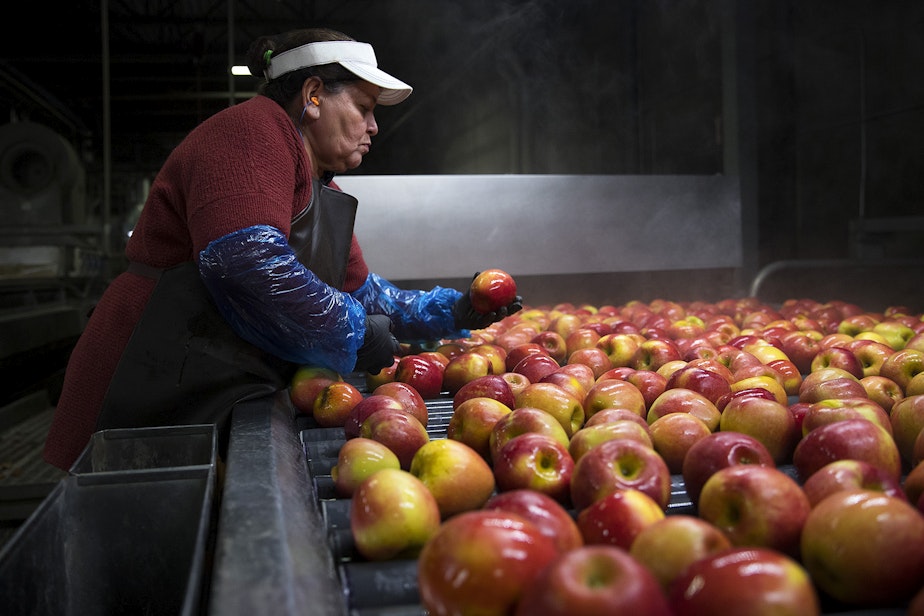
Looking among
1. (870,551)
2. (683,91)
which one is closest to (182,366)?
(870,551)

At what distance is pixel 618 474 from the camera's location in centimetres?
119

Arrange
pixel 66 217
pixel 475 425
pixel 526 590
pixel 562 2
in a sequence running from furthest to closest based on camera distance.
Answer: pixel 66 217 → pixel 562 2 → pixel 475 425 → pixel 526 590

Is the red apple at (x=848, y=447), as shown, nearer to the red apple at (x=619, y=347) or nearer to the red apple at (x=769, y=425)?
the red apple at (x=769, y=425)

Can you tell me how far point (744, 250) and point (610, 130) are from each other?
4.05 m

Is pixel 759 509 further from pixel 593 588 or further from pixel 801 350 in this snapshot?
pixel 801 350

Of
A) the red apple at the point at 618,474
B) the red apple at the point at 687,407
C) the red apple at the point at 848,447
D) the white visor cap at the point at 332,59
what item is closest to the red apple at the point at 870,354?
the red apple at the point at 687,407

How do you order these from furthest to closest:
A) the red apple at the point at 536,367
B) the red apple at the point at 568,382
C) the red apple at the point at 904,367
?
the red apple at the point at 536,367 < the red apple at the point at 904,367 < the red apple at the point at 568,382

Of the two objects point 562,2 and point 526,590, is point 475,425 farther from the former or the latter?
point 562,2

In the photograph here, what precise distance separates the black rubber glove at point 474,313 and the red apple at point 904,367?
118 cm

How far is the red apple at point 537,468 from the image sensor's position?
1.29m

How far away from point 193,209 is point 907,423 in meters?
1.78

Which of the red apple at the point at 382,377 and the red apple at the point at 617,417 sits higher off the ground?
the red apple at the point at 382,377

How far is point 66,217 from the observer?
44.4 feet

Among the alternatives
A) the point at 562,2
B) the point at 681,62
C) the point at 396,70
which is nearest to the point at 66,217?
the point at 396,70
